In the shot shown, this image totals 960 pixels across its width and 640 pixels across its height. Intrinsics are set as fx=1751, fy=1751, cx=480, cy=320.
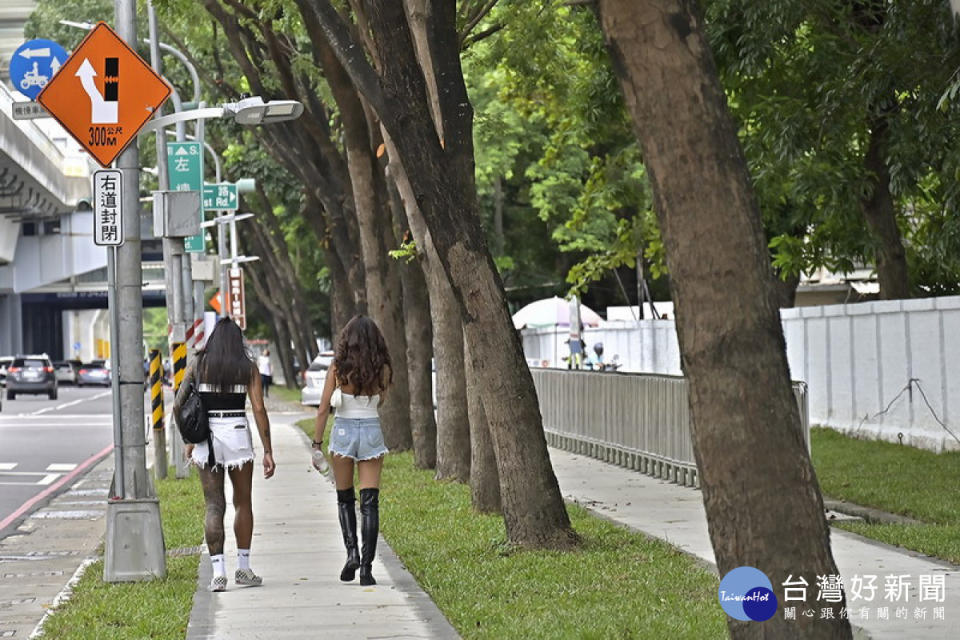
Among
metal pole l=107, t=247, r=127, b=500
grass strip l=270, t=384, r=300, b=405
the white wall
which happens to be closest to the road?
metal pole l=107, t=247, r=127, b=500

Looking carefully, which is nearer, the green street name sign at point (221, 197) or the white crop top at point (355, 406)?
the white crop top at point (355, 406)

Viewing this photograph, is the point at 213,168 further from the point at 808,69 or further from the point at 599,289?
the point at 808,69

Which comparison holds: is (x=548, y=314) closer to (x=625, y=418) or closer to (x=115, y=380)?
(x=625, y=418)

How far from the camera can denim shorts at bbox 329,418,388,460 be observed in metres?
11.3

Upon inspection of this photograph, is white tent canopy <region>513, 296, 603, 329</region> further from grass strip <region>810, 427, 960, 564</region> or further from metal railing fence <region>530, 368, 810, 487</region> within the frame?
grass strip <region>810, 427, 960, 564</region>

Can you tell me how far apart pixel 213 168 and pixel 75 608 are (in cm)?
4062

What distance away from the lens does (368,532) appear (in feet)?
37.1

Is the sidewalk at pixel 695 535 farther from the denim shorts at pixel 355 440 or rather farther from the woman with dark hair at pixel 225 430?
the woman with dark hair at pixel 225 430

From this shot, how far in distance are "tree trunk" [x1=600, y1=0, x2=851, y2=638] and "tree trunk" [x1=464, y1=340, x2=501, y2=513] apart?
8.04 metres

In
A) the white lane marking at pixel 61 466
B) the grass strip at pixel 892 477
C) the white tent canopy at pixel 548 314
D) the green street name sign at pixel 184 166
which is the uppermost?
the green street name sign at pixel 184 166

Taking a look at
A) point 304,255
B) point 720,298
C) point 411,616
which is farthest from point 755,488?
point 304,255

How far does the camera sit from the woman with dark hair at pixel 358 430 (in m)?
11.3
